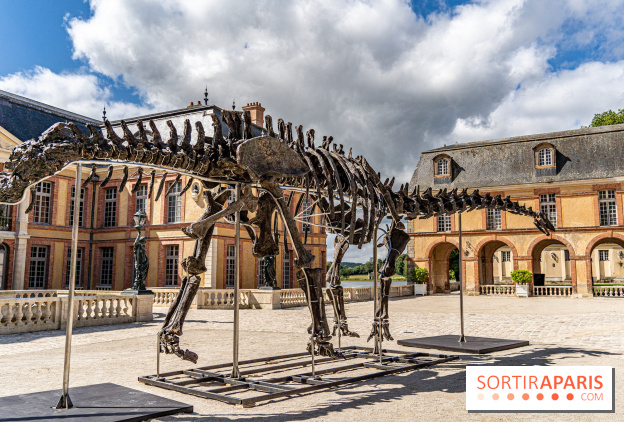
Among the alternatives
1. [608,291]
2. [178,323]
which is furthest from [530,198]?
[178,323]

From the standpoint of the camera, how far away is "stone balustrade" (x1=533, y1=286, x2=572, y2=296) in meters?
30.9

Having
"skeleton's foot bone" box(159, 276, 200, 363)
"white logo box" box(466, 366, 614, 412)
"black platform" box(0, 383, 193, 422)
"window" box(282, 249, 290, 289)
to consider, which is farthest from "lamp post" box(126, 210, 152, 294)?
"window" box(282, 249, 290, 289)

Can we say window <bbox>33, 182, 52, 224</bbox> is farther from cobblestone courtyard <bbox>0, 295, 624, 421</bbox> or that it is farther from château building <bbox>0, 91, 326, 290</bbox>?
cobblestone courtyard <bbox>0, 295, 624, 421</bbox>

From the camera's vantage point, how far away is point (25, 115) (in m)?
26.8

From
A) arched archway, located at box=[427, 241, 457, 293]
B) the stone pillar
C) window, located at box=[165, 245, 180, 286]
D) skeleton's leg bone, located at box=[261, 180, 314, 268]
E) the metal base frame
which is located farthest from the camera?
arched archway, located at box=[427, 241, 457, 293]

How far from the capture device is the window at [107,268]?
28.8 m

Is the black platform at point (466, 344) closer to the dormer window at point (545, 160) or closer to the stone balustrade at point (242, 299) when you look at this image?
the stone balustrade at point (242, 299)

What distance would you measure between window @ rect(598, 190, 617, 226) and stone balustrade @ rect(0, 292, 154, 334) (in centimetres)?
2630

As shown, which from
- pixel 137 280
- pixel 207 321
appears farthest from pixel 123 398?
pixel 137 280

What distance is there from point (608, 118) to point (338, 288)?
1459 inches

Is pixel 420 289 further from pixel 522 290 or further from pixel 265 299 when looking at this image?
pixel 265 299

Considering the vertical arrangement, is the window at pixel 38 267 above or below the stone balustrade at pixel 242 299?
above

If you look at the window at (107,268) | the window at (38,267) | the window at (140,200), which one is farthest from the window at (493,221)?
the window at (38,267)

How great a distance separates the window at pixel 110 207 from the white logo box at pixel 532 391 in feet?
89.5
